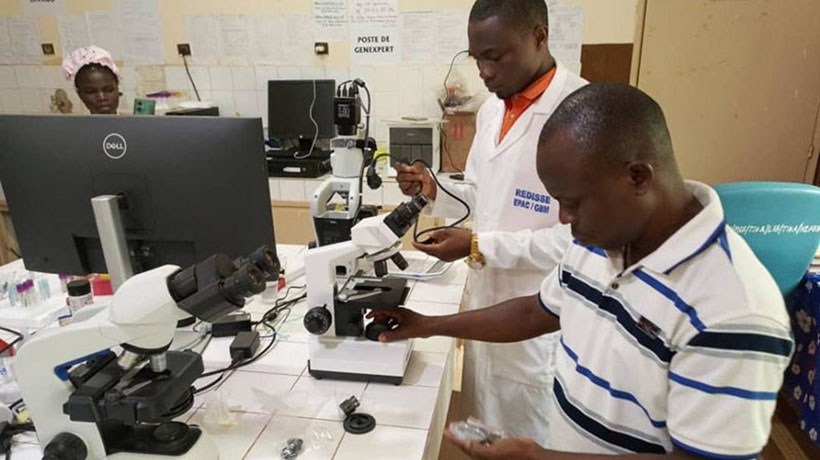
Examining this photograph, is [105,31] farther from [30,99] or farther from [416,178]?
[416,178]

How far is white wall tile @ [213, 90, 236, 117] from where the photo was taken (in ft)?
12.1

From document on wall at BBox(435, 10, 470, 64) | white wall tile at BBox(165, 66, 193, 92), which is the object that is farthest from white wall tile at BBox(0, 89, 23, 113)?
document on wall at BBox(435, 10, 470, 64)

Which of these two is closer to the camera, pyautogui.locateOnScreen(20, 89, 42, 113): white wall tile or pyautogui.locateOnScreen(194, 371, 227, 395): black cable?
pyautogui.locateOnScreen(194, 371, 227, 395): black cable

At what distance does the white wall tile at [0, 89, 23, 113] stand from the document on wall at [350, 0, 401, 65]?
261 centimetres

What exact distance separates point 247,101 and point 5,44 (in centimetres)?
193

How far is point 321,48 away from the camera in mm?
3486

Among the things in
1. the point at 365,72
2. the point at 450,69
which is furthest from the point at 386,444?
the point at 365,72

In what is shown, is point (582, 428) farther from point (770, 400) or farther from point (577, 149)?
point (577, 149)

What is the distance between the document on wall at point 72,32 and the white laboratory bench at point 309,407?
11.1ft

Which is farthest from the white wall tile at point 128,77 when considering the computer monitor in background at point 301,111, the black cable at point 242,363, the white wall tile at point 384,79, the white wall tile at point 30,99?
the black cable at point 242,363

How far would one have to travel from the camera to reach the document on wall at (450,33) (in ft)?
10.8

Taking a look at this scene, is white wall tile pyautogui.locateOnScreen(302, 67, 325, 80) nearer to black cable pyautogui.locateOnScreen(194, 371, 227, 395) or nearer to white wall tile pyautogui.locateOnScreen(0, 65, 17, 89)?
white wall tile pyautogui.locateOnScreen(0, 65, 17, 89)

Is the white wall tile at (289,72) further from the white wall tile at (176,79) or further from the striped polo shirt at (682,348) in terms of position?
the striped polo shirt at (682,348)

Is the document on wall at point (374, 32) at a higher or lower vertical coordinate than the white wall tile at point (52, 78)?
higher
